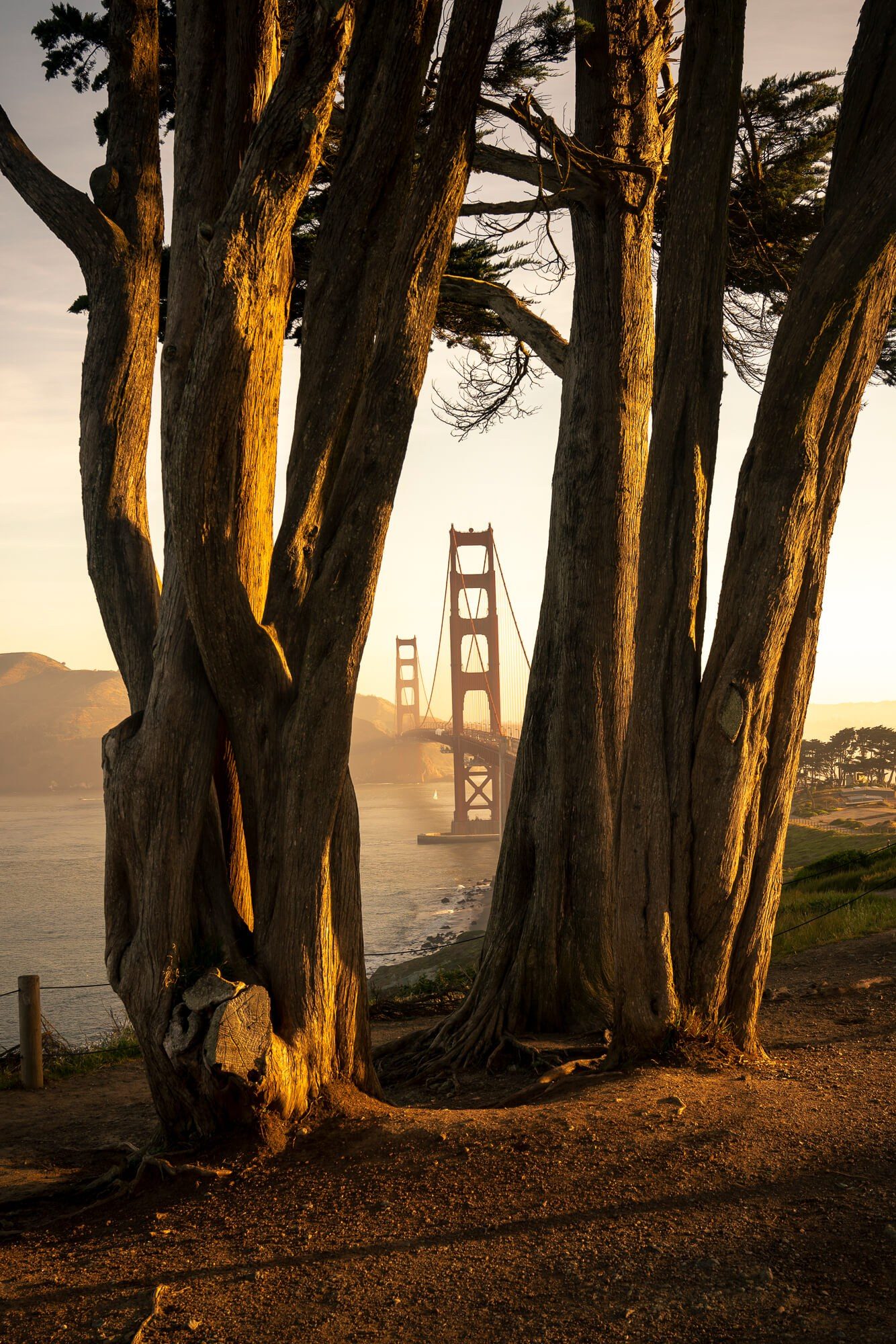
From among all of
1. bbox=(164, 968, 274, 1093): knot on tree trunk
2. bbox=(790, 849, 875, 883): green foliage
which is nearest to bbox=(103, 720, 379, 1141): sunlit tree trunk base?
bbox=(164, 968, 274, 1093): knot on tree trunk

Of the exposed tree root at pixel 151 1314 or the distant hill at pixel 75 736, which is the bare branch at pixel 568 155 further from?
the distant hill at pixel 75 736

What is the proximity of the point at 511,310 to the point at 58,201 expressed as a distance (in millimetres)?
2598

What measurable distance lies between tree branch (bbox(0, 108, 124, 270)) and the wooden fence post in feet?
10.8

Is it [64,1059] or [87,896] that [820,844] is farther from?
[87,896]

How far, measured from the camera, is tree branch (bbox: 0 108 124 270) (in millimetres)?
3592

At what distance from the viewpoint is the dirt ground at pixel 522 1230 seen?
6.46 ft

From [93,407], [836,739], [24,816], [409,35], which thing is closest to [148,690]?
[93,407]

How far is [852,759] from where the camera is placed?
92.7ft

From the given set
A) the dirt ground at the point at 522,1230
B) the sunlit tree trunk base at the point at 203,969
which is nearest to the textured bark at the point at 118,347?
the sunlit tree trunk base at the point at 203,969

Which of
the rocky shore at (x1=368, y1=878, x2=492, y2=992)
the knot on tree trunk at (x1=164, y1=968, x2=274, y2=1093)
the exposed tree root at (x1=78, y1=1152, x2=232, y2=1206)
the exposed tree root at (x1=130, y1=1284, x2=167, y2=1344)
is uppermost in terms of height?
the knot on tree trunk at (x1=164, y1=968, x2=274, y2=1093)

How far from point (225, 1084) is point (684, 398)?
2647mm

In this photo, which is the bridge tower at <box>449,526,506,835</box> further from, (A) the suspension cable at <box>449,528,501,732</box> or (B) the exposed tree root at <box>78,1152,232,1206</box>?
(B) the exposed tree root at <box>78,1152,232,1206</box>

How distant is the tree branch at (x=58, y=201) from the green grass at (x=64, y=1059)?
3830 millimetres

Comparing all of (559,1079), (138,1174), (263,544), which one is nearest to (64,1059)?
(138,1174)
